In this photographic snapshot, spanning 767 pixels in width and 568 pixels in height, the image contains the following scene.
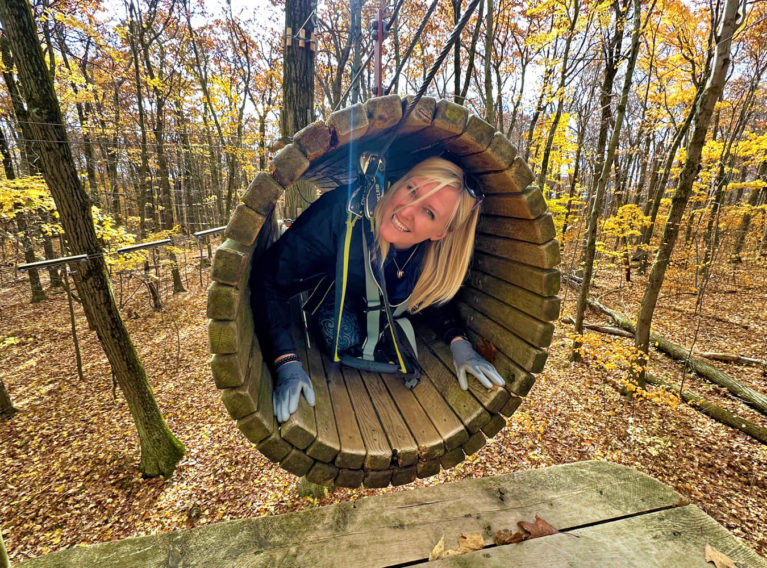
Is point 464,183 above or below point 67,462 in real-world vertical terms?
above

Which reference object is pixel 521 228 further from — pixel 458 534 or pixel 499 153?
pixel 458 534

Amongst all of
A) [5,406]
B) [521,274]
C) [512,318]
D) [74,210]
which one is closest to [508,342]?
[512,318]

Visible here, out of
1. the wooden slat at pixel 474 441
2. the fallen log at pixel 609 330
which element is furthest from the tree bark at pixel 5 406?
the fallen log at pixel 609 330

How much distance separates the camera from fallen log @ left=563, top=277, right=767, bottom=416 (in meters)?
5.37

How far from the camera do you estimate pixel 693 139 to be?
364 centimetres

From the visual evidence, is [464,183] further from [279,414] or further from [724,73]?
[724,73]

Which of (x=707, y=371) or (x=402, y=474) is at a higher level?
(x=402, y=474)

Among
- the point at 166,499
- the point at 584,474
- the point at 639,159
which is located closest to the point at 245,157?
the point at 166,499

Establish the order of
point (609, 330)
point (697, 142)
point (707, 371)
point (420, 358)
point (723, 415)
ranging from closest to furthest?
point (420, 358) < point (697, 142) < point (723, 415) < point (707, 371) < point (609, 330)

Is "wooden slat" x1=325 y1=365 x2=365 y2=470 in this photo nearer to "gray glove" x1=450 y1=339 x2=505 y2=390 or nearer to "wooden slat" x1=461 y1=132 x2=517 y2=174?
"gray glove" x1=450 y1=339 x2=505 y2=390

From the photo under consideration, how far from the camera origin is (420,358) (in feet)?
6.07

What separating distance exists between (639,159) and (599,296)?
44.2ft

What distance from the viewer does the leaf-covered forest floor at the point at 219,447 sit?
13.3ft

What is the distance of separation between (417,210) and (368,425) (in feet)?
3.17
